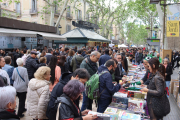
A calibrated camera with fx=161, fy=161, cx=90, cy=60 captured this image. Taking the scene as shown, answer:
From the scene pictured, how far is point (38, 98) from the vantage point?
3.11 m

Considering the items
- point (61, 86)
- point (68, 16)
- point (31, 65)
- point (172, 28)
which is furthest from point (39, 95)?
point (68, 16)

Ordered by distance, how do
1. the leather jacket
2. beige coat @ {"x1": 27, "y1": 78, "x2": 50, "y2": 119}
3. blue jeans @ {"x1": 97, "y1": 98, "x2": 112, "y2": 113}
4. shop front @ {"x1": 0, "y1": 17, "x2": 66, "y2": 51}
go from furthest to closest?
shop front @ {"x1": 0, "y1": 17, "x2": 66, "y2": 51} → blue jeans @ {"x1": 97, "y1": 98, "x2": 112, "y2": 113} → the leather jacket → beige coat @ {"x1": 27, "y1": 78, "x2": 50, "y2": 119}

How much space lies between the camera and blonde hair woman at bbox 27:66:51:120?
2971 millimetres

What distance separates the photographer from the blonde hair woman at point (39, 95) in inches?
117

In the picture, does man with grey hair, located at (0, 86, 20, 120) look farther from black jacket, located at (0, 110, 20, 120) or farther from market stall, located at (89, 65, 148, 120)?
market stall, located at (89, 65, 148, 120)

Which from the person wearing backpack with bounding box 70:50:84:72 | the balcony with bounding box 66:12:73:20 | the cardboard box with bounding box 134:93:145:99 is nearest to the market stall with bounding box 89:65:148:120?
the cardboard box with bounding box 134:93:145:99

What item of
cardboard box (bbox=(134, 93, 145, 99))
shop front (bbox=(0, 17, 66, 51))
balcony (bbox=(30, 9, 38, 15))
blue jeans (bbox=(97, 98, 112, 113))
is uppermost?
balcony (bbox=(30, 9, 38, 15))

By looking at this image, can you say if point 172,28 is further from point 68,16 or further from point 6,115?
point 68,16

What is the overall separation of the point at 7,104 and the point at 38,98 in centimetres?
120

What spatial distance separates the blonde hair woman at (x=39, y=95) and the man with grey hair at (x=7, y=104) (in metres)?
1.02

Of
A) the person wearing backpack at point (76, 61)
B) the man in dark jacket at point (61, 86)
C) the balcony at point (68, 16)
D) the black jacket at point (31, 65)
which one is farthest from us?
the balcony at point (68, 16)

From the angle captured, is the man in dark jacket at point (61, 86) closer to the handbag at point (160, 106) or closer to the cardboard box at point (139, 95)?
the handbag at point (160, 106)

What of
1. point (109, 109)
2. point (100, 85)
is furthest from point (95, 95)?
point (109, 109)

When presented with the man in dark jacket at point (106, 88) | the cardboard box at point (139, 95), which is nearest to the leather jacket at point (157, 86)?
the cardboard box at point (139, 95)
